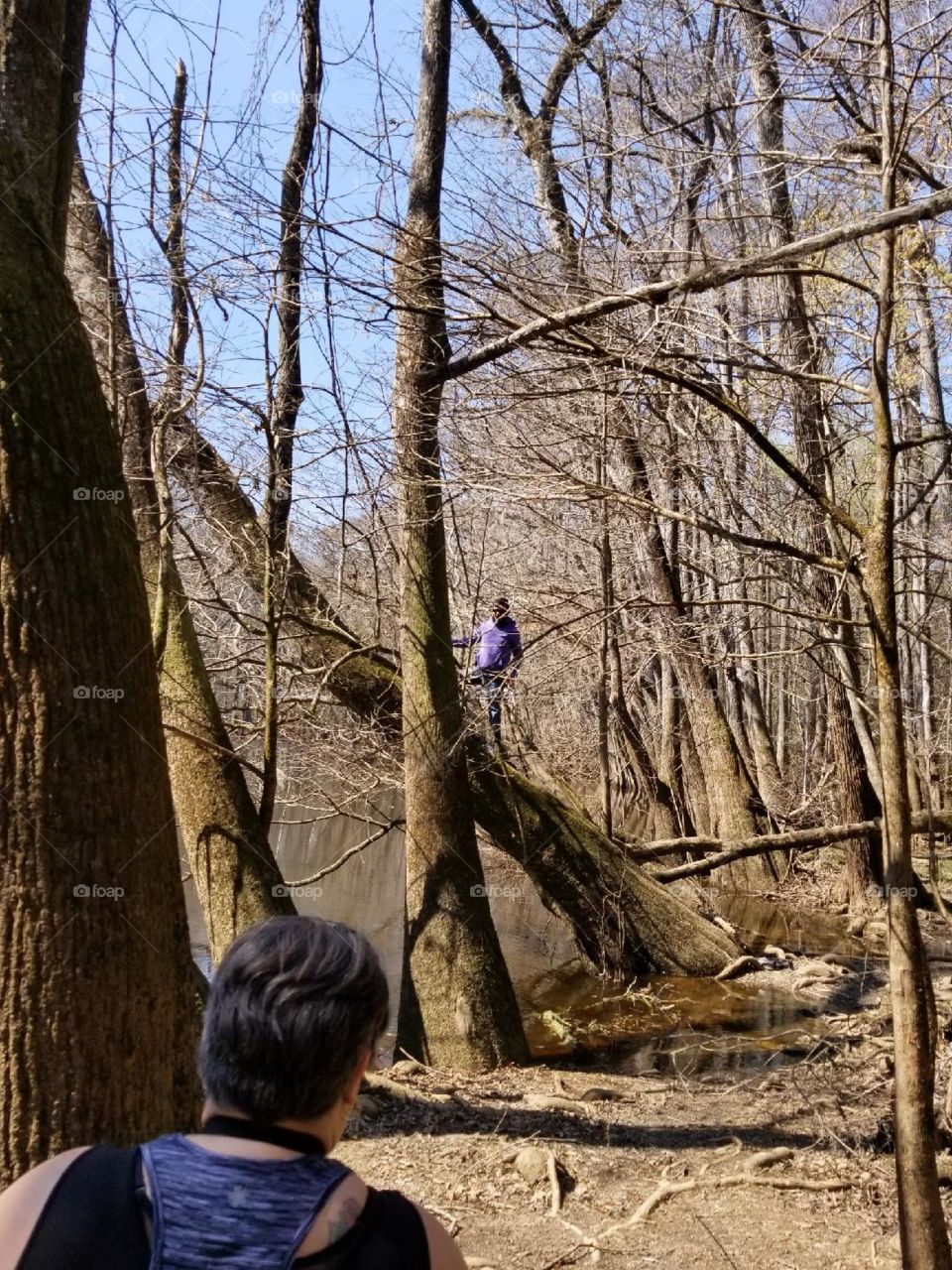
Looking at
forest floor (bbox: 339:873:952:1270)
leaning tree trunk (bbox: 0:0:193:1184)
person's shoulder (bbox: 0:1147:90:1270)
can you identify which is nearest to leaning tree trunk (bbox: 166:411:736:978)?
forest floor (bbox: 339:873:952:1270)

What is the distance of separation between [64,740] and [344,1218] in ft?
7.23

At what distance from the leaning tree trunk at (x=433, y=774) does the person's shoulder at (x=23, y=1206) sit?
6.08 metres

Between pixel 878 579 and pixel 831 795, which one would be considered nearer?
pixel 878 579

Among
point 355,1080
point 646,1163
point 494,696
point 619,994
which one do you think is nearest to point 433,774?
point 494,696

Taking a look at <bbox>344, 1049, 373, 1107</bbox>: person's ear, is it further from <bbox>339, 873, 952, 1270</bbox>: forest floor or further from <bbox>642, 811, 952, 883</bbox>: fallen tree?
<bbox>642, 811, 952, 883</bbox>: fallen tree

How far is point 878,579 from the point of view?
3.89m

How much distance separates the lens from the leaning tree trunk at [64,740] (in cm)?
328

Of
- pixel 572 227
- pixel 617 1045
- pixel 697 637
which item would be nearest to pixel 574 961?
pixel 617 1045

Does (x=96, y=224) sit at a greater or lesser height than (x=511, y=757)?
greater

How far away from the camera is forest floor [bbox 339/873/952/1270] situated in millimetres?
4719

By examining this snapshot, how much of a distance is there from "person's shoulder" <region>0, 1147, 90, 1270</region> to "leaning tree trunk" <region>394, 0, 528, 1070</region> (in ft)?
19.9

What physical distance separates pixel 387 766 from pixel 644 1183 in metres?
4.73

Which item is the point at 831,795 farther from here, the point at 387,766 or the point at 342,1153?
the point at 342,1153

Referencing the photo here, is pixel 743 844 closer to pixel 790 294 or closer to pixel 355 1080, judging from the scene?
pixel 790 294
